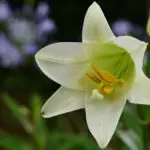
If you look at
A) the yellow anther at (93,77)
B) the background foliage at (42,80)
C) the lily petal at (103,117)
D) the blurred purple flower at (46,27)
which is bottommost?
the background foliage at (42,80)

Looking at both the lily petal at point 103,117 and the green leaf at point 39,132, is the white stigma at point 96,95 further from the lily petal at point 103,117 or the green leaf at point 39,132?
the green leaf at point 39,132

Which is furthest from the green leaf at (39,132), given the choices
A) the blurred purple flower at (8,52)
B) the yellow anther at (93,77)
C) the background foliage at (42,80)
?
the blurred purple flower at (8,52)

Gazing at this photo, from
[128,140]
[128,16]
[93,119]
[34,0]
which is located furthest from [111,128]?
[128,16]

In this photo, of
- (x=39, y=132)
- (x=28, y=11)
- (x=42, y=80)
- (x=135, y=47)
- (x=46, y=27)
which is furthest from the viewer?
(x=42, y=80)

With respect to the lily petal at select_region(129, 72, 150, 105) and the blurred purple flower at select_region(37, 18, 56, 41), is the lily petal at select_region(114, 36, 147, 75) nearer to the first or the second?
the lily petal at select_region(129, 72, 150, 105)

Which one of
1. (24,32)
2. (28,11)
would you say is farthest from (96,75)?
(28,11)

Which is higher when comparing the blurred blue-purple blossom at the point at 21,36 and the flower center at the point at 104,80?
the flower center at the point at 104,80

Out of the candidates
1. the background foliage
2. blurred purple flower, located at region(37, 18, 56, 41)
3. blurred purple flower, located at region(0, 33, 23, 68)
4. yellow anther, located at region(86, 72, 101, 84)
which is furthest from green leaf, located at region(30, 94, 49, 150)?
blurred purple flower, located at region(0, 33, 23, 68)

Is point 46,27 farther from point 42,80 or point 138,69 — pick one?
point 42,80
